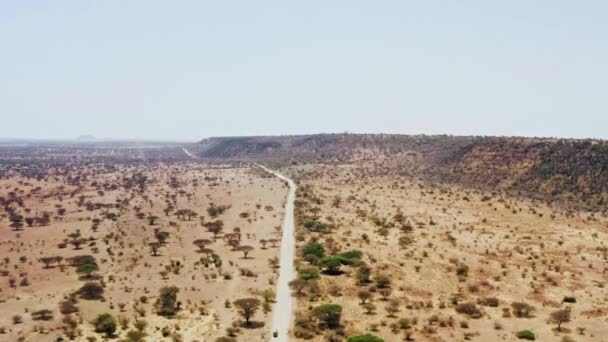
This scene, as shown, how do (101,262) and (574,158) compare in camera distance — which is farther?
(574,158)

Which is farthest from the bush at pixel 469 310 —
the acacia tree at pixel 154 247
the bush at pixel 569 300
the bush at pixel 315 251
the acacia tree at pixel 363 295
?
the acacia tree at pixel 154 247

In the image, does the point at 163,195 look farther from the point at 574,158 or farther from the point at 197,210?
the point at 574,158

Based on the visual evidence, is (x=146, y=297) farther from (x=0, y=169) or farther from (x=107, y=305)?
(x=0, y=169)

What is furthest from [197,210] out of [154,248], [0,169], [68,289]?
[0,169]

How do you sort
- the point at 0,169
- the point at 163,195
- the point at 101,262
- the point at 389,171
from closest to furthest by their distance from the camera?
the point at 101,262, the point at 163,195, the point at 389,171, the point at 0,169

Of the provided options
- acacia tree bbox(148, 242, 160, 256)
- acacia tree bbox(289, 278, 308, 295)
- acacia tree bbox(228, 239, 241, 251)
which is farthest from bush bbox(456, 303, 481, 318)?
acacia tree bbox(148, 242, 160, 256)

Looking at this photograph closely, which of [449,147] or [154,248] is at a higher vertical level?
[449,147]

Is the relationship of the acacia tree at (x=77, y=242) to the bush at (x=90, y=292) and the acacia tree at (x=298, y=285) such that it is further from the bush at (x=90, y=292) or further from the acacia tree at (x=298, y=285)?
the acacia tree at (x=298, y=285)

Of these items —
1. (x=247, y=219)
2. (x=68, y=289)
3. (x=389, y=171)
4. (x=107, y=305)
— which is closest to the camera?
(x=107, y=305)
